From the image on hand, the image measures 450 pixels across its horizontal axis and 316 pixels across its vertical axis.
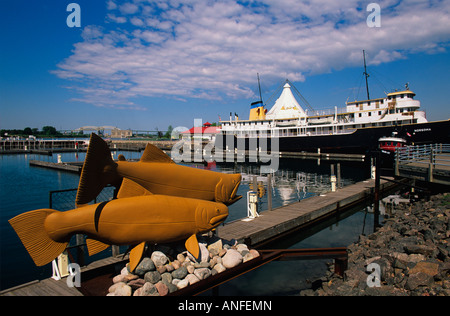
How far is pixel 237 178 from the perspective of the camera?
22.0 ft

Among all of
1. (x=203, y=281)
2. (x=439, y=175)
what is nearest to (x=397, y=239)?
(x=439, y=175)

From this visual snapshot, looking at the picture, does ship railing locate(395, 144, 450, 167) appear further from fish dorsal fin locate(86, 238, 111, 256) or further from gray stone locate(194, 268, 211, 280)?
fish dorsal fin locate(86, 238, 111, 256)

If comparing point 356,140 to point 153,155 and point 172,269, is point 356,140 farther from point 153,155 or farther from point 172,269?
point 172,269

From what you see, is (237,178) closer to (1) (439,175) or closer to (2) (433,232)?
(2) (433,232)

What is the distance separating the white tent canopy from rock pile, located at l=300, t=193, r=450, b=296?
46884 mm

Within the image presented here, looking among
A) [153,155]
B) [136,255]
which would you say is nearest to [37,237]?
[136,255]

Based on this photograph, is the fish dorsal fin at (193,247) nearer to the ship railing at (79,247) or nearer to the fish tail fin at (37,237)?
the ship railing at (79,247)

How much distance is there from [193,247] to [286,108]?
5702 centimetres

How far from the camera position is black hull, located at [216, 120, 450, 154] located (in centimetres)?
3534

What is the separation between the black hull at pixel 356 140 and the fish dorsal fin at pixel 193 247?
2987 cm

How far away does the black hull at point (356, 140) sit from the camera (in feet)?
116

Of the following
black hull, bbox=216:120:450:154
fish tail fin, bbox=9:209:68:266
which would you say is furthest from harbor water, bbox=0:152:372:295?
black hull, bbox=216:120:450:154

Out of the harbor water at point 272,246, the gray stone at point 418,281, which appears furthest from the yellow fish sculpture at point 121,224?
the gray stone at point 418,281
